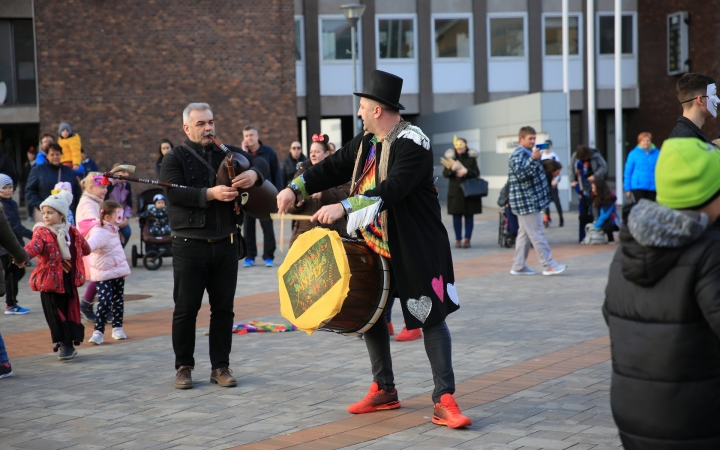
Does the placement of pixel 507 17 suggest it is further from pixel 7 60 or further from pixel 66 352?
pixel 66 352

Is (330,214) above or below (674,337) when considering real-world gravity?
above

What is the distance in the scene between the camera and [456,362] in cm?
693

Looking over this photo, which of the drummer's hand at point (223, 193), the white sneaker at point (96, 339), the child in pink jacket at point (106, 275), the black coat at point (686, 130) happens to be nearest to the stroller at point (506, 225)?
the child in pink jacket at point (106, 275)

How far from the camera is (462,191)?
16.0 meters

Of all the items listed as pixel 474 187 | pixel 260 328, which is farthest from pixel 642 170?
pixel 260 328

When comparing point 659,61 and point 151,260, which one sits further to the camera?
point 659,61

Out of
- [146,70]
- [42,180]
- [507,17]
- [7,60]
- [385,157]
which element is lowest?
[42,180]

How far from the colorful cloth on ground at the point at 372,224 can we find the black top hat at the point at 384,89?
30 centimetres

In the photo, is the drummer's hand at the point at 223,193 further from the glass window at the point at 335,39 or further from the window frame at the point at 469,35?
the window frame at the point at 469,35

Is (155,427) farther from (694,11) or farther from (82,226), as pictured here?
(694,11)

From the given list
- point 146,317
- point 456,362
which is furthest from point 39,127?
point 456,362

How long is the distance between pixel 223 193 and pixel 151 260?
8.59 metres

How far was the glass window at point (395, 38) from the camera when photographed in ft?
112

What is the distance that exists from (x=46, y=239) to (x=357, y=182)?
344 cm
